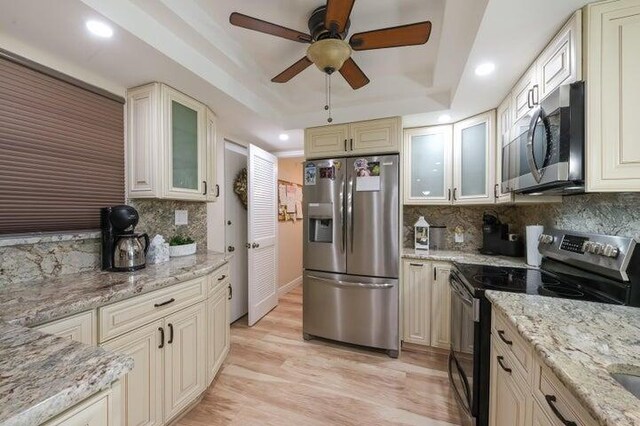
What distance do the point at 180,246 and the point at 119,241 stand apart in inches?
22.0

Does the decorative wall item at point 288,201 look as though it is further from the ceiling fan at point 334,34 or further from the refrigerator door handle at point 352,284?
the ceiling fan at point 334,34

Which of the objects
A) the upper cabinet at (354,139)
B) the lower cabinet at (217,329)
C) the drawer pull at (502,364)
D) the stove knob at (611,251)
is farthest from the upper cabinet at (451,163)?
the lower cabinet at (217,329)

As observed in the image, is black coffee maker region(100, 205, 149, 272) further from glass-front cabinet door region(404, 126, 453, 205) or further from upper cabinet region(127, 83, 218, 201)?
glass-front cabinet door region(404, 126, 453, 205)

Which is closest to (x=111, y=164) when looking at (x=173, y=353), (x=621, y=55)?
(x=173, y=353)

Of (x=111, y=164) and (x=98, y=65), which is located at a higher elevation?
(x=98, y=65)

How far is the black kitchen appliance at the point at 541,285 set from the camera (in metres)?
1.18

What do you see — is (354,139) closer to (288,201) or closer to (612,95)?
(612,95)

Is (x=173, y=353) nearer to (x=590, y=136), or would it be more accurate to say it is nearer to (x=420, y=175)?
(x=590, y=136)

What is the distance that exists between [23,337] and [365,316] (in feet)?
7.22

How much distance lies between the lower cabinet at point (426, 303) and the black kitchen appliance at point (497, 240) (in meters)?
0.52

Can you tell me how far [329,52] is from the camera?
1.41m

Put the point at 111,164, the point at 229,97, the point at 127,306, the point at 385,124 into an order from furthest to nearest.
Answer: the point at 385,124 → the point at 229,97 → the point at 111,164 → the point at 127,306

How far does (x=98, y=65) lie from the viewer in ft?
5.38

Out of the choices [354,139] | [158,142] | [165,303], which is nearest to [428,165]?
[354,139]
